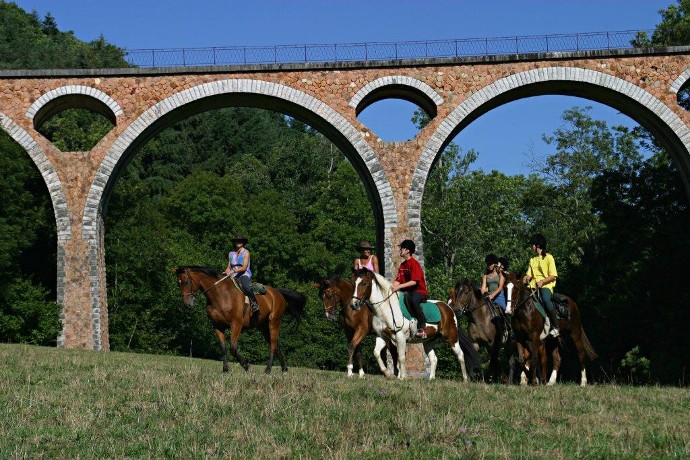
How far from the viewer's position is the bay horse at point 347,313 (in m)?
15.5

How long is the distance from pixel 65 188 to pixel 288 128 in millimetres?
50212

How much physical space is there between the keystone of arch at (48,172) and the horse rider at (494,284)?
14.9 meters

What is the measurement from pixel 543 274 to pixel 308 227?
43.1 metres

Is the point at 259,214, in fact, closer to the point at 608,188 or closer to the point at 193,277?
the point at 608,188

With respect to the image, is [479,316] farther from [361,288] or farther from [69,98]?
[69,98]

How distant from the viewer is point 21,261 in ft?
124

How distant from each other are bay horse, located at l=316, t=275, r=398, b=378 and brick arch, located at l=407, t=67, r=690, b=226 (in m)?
12.4

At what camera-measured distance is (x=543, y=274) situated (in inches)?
648

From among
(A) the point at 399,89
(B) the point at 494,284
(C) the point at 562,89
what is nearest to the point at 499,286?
(B) the point at 494,284

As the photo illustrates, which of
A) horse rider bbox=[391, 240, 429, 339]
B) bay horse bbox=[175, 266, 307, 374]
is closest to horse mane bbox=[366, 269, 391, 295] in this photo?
horse rider bbox=[391, 240, 429, 339]

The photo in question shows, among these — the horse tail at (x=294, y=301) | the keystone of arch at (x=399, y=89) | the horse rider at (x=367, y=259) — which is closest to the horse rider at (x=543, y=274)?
the horse rider at (x=367, y=259)

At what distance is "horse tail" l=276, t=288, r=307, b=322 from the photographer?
58.8ft

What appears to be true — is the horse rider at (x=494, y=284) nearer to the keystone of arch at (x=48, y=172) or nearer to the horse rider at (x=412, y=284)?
the horse rider at (x=412, y=284)

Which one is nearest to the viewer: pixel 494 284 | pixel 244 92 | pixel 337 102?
pixel 494 284
